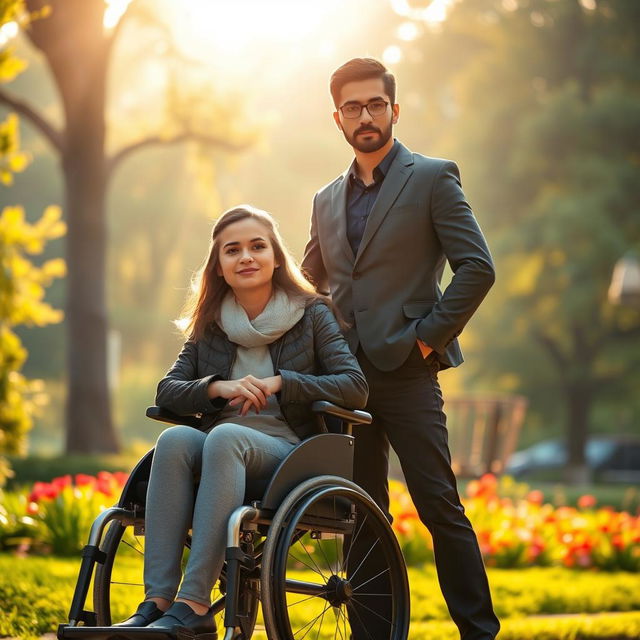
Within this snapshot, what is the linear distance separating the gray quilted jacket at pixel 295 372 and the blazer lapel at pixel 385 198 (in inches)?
11.2

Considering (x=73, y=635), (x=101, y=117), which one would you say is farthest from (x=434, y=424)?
(x=101, y=117)

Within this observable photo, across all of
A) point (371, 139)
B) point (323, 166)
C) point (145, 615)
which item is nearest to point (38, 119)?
point (371, 139)

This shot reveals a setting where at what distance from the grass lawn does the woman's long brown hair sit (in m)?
1.18

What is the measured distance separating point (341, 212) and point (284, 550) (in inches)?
50.5

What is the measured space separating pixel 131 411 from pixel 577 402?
21.7 m

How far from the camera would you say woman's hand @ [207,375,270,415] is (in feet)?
10.7

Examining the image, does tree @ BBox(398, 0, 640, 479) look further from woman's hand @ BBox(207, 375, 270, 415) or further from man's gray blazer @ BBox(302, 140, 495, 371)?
woman's hand @ BBox(207, 375, 270, 415)

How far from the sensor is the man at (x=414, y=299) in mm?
3631

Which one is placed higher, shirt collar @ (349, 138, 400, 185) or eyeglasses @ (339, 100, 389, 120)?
eyeglasses @ (339, 100, 389, 120)

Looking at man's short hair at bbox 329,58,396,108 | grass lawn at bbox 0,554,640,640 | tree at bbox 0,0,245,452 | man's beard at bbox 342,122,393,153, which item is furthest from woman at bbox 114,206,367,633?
Result: tree at bbox 0,0,245,452

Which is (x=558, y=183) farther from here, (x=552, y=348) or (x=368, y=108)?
(x=368, y=108)

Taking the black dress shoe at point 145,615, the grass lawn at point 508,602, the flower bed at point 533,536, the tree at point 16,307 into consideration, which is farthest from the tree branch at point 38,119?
the black dress shoe at point 145,615

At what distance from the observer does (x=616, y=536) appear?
285 inches

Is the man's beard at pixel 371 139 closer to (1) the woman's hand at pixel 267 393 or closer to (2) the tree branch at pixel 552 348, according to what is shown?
(1) the woman's hand at pixel 267 393
